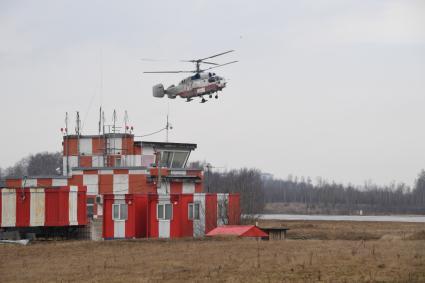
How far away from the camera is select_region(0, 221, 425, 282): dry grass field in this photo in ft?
82.7

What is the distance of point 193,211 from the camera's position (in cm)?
4759

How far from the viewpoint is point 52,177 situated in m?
57.2

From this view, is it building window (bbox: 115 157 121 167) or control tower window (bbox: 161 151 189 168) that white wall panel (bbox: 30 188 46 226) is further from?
control tower window (bbox: 161 151 189 168)

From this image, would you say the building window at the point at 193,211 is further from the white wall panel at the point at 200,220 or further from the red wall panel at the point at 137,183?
the red wall panel at the point at 137,183

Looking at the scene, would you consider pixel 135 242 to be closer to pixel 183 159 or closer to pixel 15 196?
pixel 15 196

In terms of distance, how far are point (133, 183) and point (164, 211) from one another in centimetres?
908

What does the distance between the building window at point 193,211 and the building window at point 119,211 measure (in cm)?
379

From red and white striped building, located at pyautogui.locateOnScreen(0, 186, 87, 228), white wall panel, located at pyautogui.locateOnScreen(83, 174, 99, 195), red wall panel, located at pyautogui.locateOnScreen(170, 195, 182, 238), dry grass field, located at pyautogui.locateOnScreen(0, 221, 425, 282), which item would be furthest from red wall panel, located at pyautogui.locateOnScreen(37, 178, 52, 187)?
dry grass field, located at pyautogui.locateOnScreen(0, 221, 425, 282)

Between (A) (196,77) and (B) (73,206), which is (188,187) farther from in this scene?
(B) (73,206)

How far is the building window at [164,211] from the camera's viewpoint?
47.1 meters

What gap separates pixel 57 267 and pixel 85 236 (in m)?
19.8

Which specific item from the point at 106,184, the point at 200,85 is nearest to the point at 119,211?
the point at 106,184

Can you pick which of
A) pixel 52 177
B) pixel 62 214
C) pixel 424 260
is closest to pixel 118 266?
pixel 424 260

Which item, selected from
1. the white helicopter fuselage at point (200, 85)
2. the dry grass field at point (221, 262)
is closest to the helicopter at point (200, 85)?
the white helicopter fuselage at point (200, 85)
